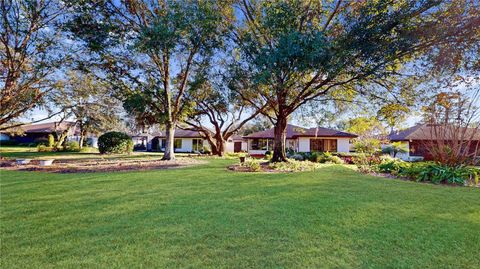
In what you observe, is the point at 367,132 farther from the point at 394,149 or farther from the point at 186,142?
the point at 186,142

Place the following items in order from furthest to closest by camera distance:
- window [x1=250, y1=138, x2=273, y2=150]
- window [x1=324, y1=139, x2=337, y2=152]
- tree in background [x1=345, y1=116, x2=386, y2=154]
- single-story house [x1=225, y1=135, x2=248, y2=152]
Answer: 1. single-story house [x1=225, y1=135, x2=248, y2=152]
2. window [x1=250, y1=138, x2=273, y2=150]
3. window [x1=324, y1=139, x2=337, y2=152]
4. tree in background [x1=345, y1=116, x2=386, y2=154]

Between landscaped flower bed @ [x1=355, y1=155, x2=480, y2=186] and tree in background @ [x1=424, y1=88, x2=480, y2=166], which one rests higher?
tree in background @ [x1=424, y1=88, x2=480, y2=166]

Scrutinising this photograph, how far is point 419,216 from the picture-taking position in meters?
5.18

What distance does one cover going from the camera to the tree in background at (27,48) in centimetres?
1320

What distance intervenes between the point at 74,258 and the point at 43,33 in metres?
15.1

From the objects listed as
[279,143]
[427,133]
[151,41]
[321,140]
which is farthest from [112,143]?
[427,133]

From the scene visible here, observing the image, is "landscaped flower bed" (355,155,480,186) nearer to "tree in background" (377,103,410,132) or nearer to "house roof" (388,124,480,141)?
"house roof" (388,124,480,141)

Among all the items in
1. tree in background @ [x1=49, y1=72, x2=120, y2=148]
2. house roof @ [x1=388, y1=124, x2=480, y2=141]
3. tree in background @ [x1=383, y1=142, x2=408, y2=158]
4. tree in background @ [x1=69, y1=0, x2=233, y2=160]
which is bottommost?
tree in background @ [x1=383, y1=142, x2=408, y2=158]

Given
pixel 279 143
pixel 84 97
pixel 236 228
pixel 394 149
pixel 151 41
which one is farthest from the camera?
pixel 394 149

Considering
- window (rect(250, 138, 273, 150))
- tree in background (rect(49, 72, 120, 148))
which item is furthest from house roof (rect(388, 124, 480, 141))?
tree in background (rect(49, 72, 120, 148))

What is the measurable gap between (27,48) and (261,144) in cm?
2632

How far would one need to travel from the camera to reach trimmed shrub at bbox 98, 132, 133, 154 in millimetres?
23719

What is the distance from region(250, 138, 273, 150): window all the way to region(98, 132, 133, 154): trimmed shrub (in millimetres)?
16622

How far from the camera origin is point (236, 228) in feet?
14.3
